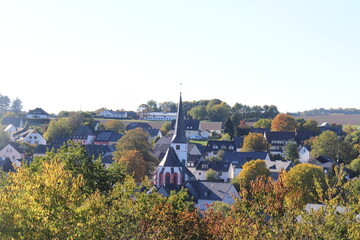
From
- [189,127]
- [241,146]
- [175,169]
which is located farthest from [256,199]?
[189,127]

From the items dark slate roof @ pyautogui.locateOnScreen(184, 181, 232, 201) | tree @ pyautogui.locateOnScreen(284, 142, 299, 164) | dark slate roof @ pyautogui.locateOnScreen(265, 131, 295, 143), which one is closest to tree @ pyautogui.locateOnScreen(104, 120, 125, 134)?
dark slate roof @ pyautogui.locateOnScreen(265, 131, 295, 143)

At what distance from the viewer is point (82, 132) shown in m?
115

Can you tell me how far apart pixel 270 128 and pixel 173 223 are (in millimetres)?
102041

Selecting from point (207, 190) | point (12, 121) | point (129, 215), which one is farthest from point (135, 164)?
point (12, 121)

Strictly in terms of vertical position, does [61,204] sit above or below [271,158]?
above

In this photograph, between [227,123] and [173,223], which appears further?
[227,123]

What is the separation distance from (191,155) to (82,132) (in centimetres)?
3187

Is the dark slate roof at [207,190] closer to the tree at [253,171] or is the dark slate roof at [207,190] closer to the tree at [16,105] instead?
the tree at [253,171]

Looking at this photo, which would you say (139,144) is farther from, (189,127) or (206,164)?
(189,127)

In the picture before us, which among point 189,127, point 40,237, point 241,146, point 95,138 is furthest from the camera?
point 189,127

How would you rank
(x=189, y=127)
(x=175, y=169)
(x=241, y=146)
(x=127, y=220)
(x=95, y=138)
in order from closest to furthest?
(x=127, y=220)
(x=175, y=169)
(x=241, y=146)
(x=95, y=138)
(x=189, y=127)

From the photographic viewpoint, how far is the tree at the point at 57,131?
112m

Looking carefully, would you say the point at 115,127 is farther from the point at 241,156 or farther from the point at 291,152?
the point at 291,152

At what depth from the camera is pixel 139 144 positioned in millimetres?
82312
